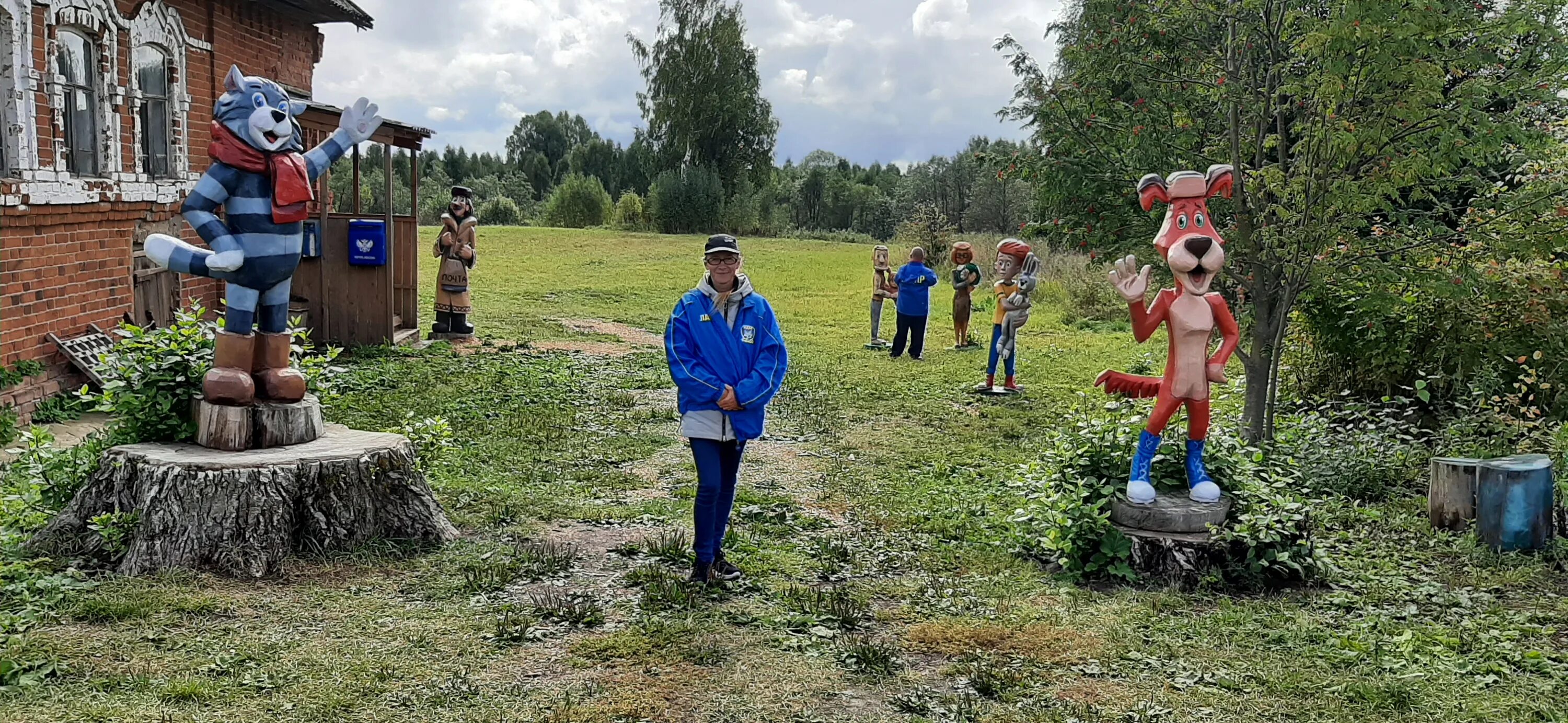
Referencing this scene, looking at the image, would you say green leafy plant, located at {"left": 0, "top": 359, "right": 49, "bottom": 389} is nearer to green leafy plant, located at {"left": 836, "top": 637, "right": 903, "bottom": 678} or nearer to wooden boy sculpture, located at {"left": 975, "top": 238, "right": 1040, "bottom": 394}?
green leafy plant, located at {"left": 836, "top": 637, "right": 903, "bottom": 678}

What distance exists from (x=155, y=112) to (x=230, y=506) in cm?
733

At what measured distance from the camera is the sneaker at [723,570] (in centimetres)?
533

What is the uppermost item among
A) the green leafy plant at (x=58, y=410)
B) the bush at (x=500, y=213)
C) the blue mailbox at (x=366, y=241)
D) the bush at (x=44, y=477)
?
the bush at (x=500, y=213)

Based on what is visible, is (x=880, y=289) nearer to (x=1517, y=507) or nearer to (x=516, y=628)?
(x=1517, y=507)

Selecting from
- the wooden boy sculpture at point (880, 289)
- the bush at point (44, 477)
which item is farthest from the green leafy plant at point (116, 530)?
the wooden boy sculpture at point (880, 289)

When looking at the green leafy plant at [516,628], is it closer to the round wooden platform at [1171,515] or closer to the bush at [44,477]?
the bush at [44,477]

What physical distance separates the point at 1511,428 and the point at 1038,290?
14505mm

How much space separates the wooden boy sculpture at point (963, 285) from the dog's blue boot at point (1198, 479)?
7.65m

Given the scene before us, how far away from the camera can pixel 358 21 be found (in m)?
14.5

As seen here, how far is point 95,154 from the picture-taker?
973 cm

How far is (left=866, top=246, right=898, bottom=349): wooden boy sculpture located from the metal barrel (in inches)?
360

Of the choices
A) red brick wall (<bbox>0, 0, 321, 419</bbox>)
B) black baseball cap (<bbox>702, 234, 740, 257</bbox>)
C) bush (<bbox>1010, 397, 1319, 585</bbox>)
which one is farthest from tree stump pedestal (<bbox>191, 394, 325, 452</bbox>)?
red brick wall (<bbox>0, 0, 321, 419</bbox>)

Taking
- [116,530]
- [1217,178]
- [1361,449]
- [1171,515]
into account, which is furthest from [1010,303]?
[116,530]

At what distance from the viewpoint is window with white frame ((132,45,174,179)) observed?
34.4 ft
